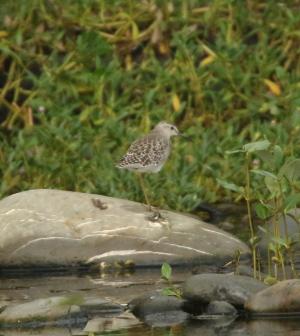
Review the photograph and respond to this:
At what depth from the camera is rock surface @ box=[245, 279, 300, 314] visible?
30.7 ft

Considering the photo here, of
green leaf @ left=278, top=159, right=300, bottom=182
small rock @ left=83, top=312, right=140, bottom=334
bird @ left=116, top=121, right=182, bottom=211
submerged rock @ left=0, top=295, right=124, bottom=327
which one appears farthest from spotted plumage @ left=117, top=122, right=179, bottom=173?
small rock @ left=83, top=312, right=140, bottom=334

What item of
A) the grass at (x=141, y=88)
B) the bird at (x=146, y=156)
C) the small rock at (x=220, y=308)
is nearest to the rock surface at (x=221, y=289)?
the small rock at (x=220, y=308)

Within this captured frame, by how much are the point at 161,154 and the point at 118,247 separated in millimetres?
1364

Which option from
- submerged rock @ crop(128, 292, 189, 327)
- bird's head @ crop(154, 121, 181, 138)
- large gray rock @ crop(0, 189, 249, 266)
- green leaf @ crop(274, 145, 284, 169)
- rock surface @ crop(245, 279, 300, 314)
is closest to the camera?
rock surface @ crop(245, 279, 300, 314)

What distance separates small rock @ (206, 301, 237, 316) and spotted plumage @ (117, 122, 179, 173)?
10.4 ft

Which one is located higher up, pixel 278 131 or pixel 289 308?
pixel 278 131

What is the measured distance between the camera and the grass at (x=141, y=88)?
13.9 meters

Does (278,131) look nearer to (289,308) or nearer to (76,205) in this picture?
(76,205)

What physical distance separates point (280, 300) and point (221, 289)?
47 cm

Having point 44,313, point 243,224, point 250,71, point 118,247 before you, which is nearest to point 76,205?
point 118,247

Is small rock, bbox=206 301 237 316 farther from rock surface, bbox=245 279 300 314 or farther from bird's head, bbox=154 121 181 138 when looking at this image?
bird's head, bbox=154 121 181 138

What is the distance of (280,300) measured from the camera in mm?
9367

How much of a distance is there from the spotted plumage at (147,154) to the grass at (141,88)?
57 centimetres

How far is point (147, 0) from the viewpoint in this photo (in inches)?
648
